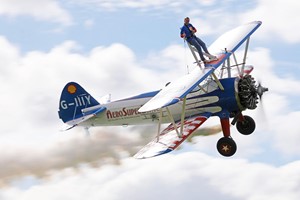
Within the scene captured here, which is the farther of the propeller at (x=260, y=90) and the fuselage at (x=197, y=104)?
the propeller at (x=260, y=90)

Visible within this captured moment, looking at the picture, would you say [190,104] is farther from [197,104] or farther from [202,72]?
[202,72]

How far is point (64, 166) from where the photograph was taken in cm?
3209

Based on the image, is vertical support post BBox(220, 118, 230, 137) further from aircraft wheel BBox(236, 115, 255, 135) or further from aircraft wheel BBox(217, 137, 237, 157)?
aircraft wheel BBox(236, 115, 255, 135)

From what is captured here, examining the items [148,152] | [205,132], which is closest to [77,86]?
[205,132]

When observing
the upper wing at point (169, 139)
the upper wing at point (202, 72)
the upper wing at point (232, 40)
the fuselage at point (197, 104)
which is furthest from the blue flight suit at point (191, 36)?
the upper wing at point (169, 139)

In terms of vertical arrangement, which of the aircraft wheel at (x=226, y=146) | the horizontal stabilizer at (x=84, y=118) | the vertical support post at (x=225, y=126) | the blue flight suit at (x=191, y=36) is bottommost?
the aircraft wheel at (x=226, y=146)

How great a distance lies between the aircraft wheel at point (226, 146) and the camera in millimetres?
28594

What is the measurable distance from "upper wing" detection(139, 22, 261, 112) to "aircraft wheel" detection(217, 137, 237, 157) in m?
2.45

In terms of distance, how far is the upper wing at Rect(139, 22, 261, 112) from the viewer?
26094 millimetres

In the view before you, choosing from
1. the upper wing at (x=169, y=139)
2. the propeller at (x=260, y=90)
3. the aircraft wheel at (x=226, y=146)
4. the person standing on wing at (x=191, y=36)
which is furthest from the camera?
the propeller at (x=260, y=90)

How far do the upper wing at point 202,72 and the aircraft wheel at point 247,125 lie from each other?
102 inches

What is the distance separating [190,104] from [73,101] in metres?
5.76

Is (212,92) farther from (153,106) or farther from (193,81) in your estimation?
(153,106)

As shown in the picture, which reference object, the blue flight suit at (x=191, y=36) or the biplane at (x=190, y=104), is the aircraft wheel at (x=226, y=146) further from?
the blue flight suit at (x=191, y=36)
